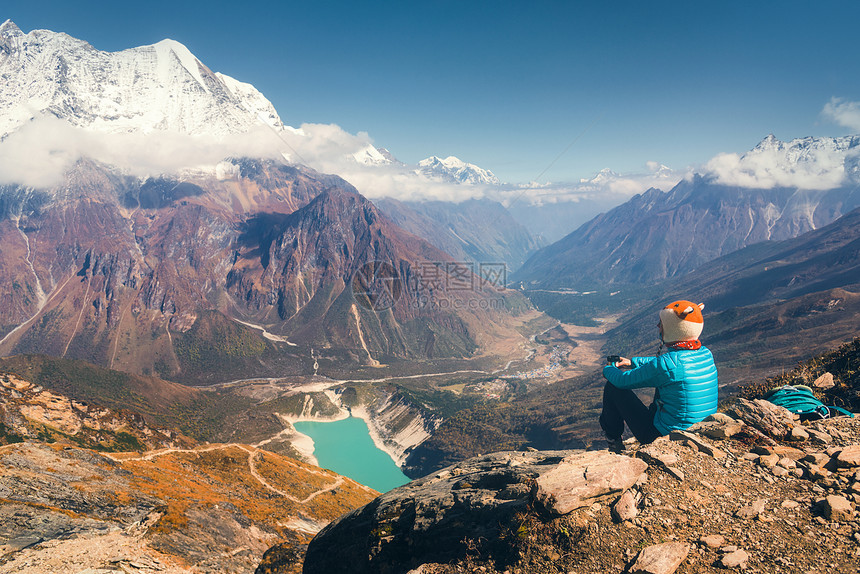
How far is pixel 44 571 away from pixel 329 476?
62.3m

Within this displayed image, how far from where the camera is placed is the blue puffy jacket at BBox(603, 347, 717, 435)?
11.7m

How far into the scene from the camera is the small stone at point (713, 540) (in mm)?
8297

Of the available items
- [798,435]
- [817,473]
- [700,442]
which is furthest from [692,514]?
[798,435]

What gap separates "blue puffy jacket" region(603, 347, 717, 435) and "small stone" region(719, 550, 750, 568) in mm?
4400

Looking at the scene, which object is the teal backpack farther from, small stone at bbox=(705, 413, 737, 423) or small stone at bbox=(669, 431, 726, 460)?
small stone at bbox=(669, 431, 726, 460)

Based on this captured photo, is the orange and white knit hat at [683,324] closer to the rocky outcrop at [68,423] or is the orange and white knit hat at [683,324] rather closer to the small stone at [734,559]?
the small stone at [734,559]

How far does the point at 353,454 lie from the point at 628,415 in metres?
167

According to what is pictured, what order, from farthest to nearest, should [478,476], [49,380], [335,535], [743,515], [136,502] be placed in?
[49,380]
[136,502]
[335,535]
[478,476]
[743,515]

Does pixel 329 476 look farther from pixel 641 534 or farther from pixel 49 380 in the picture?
pixel 49 380

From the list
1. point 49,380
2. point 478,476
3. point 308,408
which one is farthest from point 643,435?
point 49,380

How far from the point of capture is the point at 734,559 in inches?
311

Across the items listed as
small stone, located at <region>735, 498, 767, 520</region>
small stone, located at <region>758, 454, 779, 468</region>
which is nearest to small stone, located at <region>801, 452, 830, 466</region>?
small stone, located at <region>758, 454, 779, 468</region>

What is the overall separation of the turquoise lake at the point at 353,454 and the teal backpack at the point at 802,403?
13452cm

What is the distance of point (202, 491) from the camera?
141 feet
